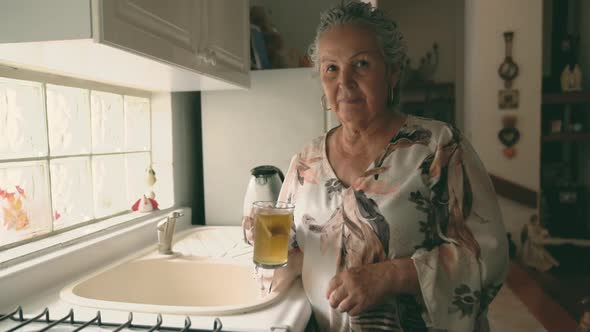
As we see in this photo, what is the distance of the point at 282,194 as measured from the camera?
4.00ft

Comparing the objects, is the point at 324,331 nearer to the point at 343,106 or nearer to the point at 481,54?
the point at 343,106

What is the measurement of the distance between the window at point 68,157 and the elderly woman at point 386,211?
795 mm

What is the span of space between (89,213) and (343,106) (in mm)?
1037

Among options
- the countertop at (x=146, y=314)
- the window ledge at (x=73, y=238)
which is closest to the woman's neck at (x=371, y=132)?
the countertop at (x=146, y=314)

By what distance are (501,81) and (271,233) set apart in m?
3.87

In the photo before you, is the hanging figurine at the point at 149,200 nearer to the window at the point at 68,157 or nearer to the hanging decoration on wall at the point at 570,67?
the window at the point at 68,157

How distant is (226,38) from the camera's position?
151 centimetres

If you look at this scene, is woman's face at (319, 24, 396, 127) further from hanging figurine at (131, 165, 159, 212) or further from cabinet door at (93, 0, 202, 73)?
hanging figurine at (131, 165, 159, 212)

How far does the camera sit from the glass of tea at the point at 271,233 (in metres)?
1.02

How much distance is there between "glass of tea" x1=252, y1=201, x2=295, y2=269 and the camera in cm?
102

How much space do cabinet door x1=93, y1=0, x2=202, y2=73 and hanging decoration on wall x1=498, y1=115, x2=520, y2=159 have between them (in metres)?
3.72

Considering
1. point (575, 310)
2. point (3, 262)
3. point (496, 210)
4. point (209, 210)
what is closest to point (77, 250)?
point (3, 262)

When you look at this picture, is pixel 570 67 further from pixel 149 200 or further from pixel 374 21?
pixel 149 200

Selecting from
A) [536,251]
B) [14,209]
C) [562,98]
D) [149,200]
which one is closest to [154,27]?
[14,209]
